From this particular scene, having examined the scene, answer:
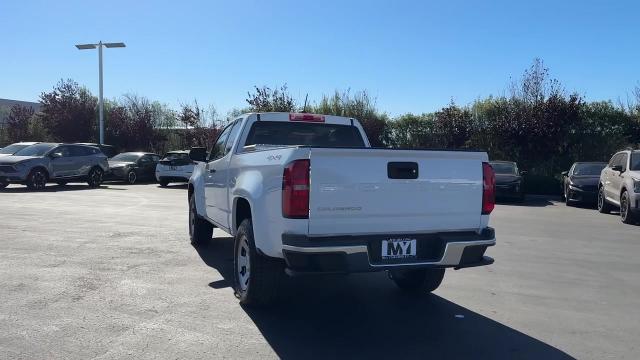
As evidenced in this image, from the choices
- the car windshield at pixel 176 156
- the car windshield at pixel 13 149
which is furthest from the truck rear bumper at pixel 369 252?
the car windshield at pixel 13 149

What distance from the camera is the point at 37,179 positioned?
747 inches

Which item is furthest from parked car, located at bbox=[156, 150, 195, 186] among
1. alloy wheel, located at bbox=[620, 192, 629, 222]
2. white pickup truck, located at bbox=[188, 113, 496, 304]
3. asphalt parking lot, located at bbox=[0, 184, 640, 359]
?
white pickup truck, located at bbox=[188, 113, 496, 304]

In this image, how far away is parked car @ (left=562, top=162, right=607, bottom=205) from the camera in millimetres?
16277

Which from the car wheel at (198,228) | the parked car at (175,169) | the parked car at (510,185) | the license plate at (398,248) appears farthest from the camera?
the parked car at (175,169)

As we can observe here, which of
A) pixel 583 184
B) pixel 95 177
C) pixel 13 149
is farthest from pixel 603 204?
pixel 13 149

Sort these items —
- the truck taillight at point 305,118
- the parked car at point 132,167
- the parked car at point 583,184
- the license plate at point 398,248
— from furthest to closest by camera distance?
the parked car at point 132,167 < the parked car at point 583,184 < the truck taillight at point 305,118 < the license plate at point 398,248

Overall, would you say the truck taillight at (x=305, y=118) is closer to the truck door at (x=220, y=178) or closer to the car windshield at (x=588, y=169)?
the truck door at (x=220, y=178)

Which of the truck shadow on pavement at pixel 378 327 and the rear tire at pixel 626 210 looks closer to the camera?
the truck shadow on pavement at pixel 378 327

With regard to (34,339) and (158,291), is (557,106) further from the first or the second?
(34,339)

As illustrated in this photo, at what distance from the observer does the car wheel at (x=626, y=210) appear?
1238 cm

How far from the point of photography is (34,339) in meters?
4.41

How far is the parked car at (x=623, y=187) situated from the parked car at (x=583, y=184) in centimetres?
116

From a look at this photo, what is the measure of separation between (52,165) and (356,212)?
1793 centimetres

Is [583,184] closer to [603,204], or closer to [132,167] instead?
[603,204]
